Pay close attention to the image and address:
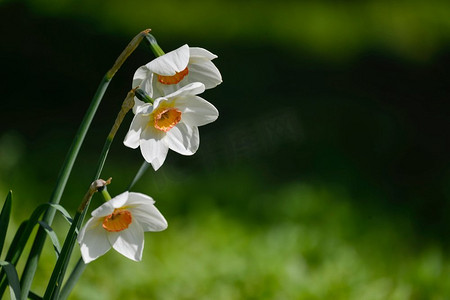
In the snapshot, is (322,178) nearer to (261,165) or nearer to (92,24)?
(261,165)

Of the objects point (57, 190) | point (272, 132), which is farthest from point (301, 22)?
point (57, 190)

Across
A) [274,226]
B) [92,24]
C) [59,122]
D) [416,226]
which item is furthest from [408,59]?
[59,122]

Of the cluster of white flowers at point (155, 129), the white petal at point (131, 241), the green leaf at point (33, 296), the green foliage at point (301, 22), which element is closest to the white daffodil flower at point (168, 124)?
the cluster of white flowers at point (155, 129)

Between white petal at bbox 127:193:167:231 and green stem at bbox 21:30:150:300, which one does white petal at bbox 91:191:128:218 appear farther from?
green stem at bbox 21:30:150:300

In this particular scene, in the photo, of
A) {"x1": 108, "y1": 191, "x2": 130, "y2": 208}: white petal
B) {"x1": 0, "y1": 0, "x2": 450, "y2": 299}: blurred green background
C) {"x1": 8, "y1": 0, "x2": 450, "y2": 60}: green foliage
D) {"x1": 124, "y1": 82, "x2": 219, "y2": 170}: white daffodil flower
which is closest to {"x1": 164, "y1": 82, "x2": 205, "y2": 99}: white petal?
{"x1": 124, "y1": 82, "x2": 219, "y2": 170}: white daffodil flower

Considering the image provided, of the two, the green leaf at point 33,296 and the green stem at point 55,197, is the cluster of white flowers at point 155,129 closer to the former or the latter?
the green stem at point 55,197

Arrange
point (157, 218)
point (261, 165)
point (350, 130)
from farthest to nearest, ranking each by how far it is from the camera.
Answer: point (350, 130) → point (261, 165) → point (157, 218)

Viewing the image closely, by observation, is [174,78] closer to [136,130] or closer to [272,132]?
[136,130]

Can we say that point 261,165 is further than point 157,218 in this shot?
Yes
